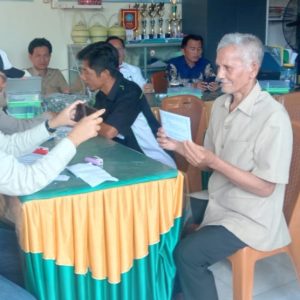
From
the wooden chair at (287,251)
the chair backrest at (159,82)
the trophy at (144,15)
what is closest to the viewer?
the wooden chair at (287,251)

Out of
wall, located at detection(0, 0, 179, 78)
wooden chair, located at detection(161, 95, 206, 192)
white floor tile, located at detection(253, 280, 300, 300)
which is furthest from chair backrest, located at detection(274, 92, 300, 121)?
wall, located at detection(0, 0, 179, 78)

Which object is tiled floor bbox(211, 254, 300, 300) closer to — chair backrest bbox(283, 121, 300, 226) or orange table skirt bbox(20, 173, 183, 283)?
chair backrest bbox(283, 121, 300, 226)

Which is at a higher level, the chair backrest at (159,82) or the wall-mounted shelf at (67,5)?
the wall-mounted shelf at (67,5)

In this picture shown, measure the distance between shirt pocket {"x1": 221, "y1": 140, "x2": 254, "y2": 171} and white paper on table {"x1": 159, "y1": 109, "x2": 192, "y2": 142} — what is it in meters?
0.22

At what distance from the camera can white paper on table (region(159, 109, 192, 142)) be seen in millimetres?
1688

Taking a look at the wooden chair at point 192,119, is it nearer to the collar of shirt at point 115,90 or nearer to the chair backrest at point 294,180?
the collar of shirt at point 115,90

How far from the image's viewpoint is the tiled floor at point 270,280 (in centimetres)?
221

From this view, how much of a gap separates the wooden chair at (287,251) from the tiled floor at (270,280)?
0.30 m

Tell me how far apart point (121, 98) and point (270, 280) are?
1174 millimetres

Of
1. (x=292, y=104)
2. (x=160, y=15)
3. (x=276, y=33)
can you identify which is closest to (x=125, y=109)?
(x=292, y=104)

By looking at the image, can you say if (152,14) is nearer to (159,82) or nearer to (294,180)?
(159,82)

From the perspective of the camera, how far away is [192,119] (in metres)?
2.96

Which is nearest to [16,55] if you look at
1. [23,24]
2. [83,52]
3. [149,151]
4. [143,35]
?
[23,24]

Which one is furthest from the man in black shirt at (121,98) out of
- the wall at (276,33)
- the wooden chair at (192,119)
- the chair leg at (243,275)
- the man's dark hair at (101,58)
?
the wall at (276,33)
